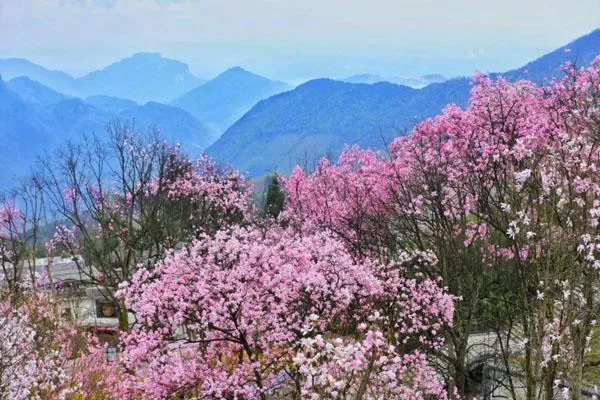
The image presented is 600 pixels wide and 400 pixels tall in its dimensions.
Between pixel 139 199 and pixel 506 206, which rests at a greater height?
pixel 506 206

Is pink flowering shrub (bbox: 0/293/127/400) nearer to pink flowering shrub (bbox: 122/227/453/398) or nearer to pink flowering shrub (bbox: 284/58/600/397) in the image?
pink flowering shrub (bbox: 122/227/453/398)

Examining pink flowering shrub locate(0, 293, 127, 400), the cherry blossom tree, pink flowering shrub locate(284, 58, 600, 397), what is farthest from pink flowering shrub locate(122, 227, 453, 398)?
the cherry blossom tree

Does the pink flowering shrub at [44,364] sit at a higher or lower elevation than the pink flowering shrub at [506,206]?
lower

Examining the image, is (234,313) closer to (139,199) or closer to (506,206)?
(506,206)

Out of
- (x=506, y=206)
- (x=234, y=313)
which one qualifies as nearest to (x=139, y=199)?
(x=234, y=313)

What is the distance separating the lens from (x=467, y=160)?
18.5 m

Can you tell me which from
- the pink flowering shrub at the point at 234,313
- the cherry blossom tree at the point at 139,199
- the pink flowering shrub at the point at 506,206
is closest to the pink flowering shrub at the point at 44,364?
the pink flowering shrub at the point at 234,313

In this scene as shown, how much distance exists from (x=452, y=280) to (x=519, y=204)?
7.05 metres

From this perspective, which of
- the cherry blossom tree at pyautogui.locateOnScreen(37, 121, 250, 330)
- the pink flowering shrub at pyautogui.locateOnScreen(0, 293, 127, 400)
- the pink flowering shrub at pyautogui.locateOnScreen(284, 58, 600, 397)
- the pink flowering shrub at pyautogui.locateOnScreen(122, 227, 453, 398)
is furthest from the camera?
the cherry blossom tree at pyautogui.locateOnScreen(37, 121, 250, 330)

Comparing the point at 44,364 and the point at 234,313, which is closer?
the point at 234,313

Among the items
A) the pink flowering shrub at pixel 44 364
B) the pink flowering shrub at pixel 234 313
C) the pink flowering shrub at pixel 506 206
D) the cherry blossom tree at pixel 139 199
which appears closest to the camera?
the pink flowering shrub at pixel 506 206

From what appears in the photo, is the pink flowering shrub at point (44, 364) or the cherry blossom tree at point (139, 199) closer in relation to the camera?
the pink flowering shrub at point (44, 364)

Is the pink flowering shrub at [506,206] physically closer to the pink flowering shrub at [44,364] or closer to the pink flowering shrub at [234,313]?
the pink flowering shrub at [234,313]

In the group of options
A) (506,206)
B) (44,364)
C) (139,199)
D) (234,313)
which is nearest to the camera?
(506,206)
